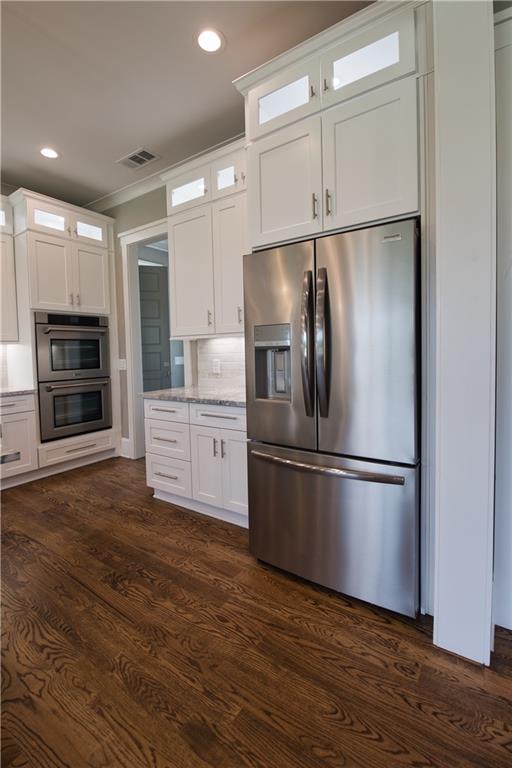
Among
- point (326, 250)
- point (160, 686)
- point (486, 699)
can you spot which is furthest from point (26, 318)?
point (486, 699)

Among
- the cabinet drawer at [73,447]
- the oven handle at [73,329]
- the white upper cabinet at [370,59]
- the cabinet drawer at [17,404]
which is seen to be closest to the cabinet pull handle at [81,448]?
the cabinet drawer at [73,447]

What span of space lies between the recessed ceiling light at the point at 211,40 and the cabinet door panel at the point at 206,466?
242 centimetres

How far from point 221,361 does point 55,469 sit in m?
2.27

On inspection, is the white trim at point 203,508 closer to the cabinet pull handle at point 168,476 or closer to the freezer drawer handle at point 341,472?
the cabinet pull handle at point 168,476

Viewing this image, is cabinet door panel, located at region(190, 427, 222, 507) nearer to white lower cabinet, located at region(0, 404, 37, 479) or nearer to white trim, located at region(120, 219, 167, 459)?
white trim, located at region(120, 219, 167, 459)

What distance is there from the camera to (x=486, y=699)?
1.31 m

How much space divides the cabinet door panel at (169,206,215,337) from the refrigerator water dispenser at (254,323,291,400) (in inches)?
37.7

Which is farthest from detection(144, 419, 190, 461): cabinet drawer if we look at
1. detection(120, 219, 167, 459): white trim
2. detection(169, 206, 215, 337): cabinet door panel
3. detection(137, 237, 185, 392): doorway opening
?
detection(137, 237, 185, 392): doorway opening

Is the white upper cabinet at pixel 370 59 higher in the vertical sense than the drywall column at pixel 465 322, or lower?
higher

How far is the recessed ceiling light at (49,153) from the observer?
128 inches

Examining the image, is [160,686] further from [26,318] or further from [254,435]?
[26,318]

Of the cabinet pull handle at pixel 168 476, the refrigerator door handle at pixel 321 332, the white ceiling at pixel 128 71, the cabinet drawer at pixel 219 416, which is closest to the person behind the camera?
the refrigerator door handle at pixel 321 332

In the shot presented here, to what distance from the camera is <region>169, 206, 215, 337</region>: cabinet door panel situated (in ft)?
9.50

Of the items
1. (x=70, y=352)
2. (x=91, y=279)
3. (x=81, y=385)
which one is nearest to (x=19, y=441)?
(x=81, y=385)
